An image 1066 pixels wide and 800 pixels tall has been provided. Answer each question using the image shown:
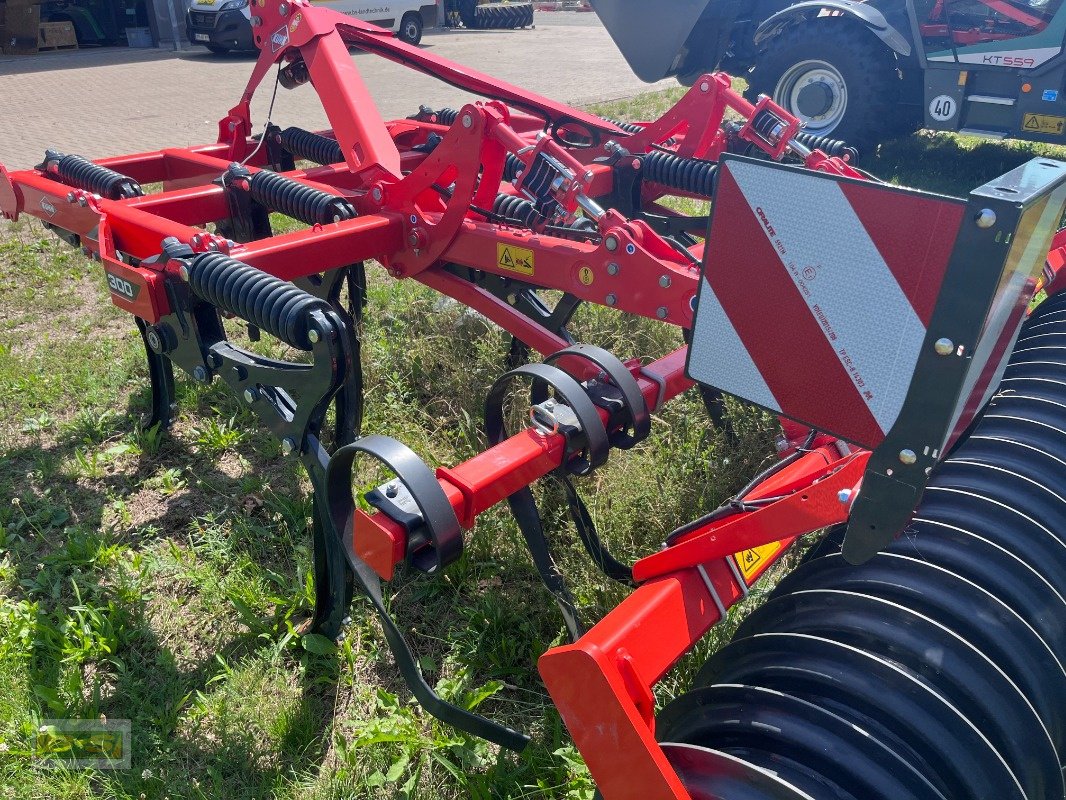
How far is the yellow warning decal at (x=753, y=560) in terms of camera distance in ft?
5.48

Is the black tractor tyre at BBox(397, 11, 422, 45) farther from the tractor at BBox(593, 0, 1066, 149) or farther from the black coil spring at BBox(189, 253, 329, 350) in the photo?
the black coil spring at BBox(189, 253, 329, 350)

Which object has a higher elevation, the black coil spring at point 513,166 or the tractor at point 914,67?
the tractor at point 914,67

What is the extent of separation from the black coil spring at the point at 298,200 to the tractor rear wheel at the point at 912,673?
218 centimetres

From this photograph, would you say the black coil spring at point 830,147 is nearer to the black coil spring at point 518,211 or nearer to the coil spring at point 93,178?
the black coil spring at point 518,211

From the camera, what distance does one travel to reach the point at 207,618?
2.63 m

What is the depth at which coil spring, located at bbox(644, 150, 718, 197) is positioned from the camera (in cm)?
350

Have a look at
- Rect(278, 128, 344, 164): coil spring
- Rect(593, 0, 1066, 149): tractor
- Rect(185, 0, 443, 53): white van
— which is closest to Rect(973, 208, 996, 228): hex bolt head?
Rect(278, 128, 344, 164): coil spring

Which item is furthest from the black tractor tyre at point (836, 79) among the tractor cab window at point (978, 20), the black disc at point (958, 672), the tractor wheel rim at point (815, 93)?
the black disc at point (958, 672)

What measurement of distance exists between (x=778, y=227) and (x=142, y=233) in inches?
84.2

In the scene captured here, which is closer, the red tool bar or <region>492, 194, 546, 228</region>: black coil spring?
the red tool bar

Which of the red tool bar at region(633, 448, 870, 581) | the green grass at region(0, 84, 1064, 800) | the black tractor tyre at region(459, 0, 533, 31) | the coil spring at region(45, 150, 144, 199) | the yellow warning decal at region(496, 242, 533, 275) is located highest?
the black tractor tyre at region(459, 0, 533, 31)

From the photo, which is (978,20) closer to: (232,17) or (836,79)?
(836,79)

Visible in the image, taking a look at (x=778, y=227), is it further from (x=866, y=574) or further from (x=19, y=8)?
(x=19, y=8)

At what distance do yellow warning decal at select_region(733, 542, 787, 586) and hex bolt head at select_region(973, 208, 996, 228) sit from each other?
2.49ft
